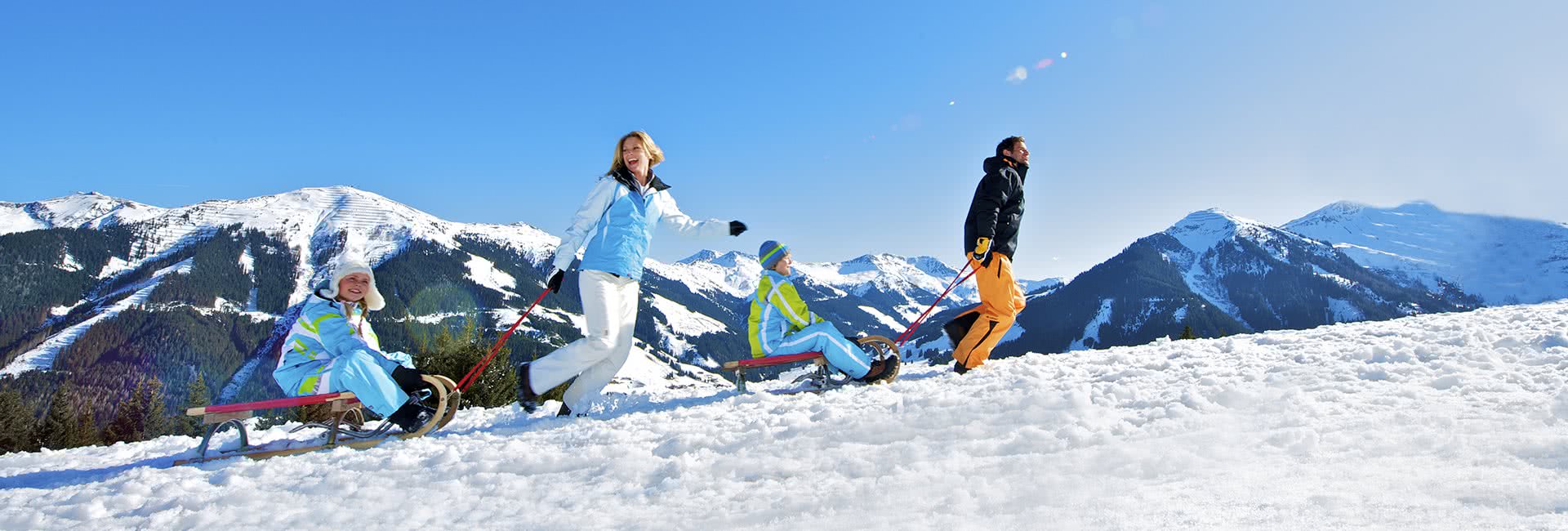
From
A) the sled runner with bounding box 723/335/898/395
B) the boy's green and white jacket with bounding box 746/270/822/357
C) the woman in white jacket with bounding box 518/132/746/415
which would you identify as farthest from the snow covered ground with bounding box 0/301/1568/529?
the boy's green and white jacket with bounding box 746/270/822/357

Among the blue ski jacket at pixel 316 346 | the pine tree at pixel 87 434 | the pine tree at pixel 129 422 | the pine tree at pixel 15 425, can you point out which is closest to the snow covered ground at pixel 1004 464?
the blue ski jacket at pixel 316 346

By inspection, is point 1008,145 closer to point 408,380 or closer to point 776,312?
point 776,312

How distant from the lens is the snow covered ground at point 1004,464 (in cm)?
258

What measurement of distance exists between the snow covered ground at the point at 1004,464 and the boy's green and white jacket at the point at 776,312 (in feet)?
4.68

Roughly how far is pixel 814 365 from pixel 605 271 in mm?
2688

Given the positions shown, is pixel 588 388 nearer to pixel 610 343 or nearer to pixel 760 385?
pixel 610 343

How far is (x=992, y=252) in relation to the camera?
7422mm

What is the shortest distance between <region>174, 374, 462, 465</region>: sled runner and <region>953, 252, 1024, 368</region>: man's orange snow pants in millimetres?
4857

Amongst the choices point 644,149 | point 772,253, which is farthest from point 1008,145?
point 644,149

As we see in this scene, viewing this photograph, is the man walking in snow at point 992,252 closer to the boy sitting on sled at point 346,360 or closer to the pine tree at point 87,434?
the boy sitting on sled at point 346,360

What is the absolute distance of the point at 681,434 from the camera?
4379 millimetres

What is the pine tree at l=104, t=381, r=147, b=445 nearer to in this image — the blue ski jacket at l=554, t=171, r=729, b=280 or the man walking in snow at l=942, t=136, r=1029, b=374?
the blue ski jacket at l=554, t=171, r=729, b=280

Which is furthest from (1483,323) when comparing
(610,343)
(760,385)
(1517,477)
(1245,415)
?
(610,343)

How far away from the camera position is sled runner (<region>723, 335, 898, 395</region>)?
6605mm
